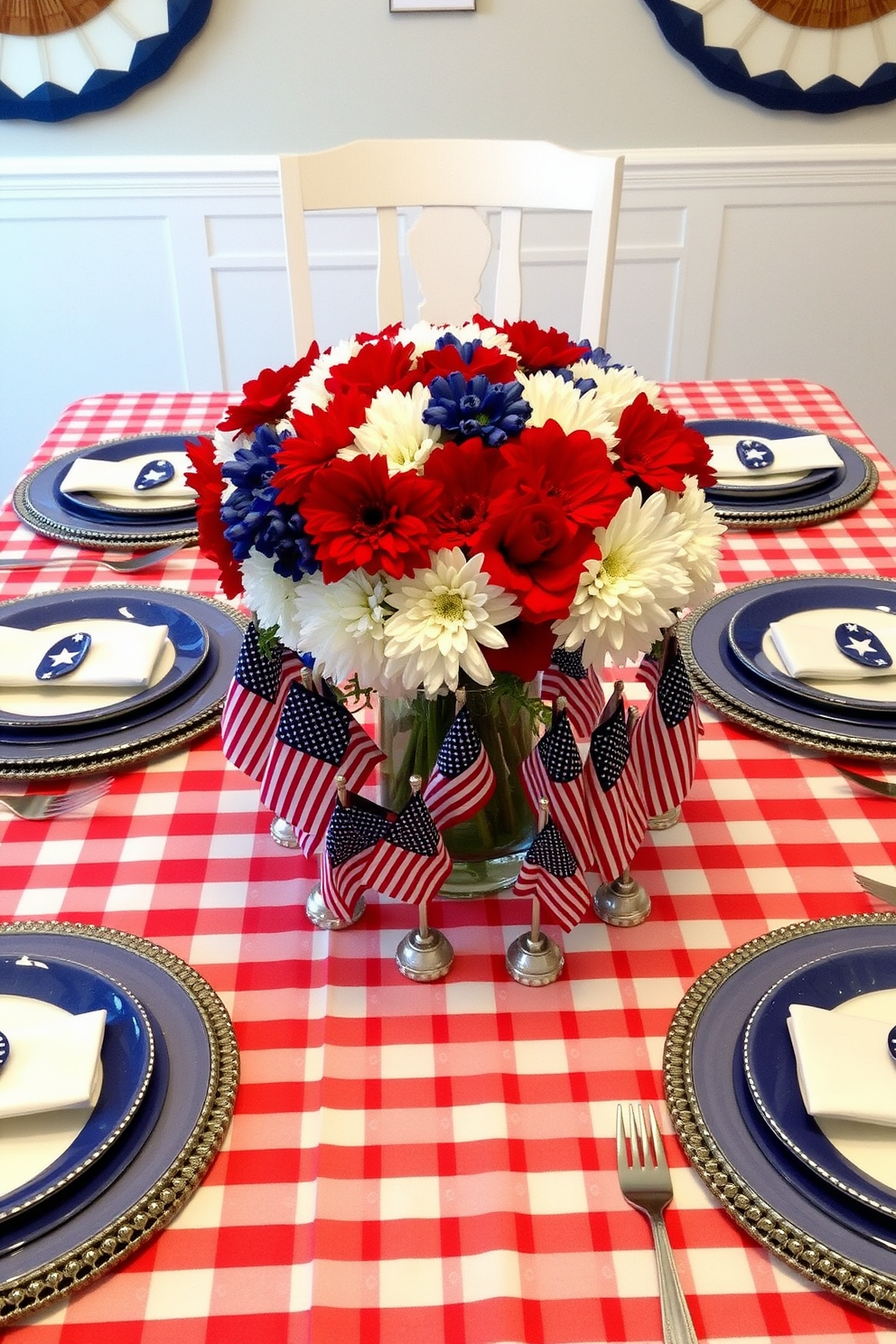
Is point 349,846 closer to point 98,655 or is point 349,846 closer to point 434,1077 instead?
point 434,1077

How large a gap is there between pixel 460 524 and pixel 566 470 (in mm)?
74

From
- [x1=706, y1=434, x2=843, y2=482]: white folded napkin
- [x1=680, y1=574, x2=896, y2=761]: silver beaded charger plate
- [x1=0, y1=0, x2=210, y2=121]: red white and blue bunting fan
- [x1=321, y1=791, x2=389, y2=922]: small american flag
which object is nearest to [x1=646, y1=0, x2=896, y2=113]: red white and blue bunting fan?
[x1=0, y1=0, x2=210, y2=121]: red white and blue bunting fan

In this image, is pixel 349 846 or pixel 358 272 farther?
pixel 358 272

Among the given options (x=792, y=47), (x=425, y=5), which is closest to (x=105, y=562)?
(x=425, y=5)

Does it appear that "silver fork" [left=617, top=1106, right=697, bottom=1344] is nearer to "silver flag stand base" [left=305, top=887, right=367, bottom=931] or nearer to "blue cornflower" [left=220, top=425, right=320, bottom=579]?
"silver flag stand base" [left=305, top=887, right=367, bottom=931]

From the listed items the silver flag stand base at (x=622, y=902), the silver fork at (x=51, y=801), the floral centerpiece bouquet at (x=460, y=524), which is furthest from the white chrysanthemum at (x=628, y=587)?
the silver fork at (x=51, y=801)

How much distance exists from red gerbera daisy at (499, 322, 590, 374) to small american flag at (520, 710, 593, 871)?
27cm

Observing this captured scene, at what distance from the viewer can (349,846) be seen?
0.75m

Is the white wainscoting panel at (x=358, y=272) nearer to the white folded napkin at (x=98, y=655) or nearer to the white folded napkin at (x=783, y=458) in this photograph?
the white folded napkin at (x=783, y=458)

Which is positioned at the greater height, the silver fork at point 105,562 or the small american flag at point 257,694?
the small american flag at point 257,694

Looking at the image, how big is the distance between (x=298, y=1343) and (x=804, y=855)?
499 mm

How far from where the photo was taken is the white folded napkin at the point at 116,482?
1370mm

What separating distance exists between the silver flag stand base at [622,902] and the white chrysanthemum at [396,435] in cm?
33

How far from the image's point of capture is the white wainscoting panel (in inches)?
104
